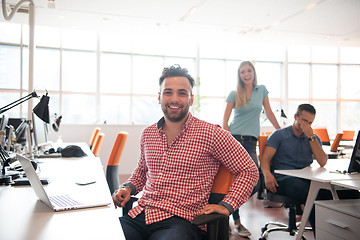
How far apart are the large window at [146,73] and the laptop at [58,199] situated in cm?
678

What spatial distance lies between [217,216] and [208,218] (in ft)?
0.16

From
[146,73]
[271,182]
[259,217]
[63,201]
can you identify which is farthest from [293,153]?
[146,73]

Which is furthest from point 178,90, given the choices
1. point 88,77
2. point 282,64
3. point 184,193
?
point 282,64

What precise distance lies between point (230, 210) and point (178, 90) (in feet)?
2.29

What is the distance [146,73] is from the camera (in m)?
9.87

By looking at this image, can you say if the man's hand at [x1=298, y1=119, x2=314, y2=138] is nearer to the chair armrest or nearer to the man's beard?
the man's beard

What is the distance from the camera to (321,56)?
1112 cm

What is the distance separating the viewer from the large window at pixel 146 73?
29.5 feet

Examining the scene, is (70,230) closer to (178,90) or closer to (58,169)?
(178,90)

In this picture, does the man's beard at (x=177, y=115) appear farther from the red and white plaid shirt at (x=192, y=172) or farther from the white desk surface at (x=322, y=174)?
the white desk surface at (x=322, y=174)

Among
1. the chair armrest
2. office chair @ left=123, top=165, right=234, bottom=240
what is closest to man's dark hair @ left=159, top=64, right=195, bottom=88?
office chair @ left=123, top=165, right=234, bottom=240

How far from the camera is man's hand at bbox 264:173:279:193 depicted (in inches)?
103

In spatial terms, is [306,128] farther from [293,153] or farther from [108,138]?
[108,138]

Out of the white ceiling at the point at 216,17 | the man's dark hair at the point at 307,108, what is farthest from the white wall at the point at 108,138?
the man's dark hair at the point at 307,108
